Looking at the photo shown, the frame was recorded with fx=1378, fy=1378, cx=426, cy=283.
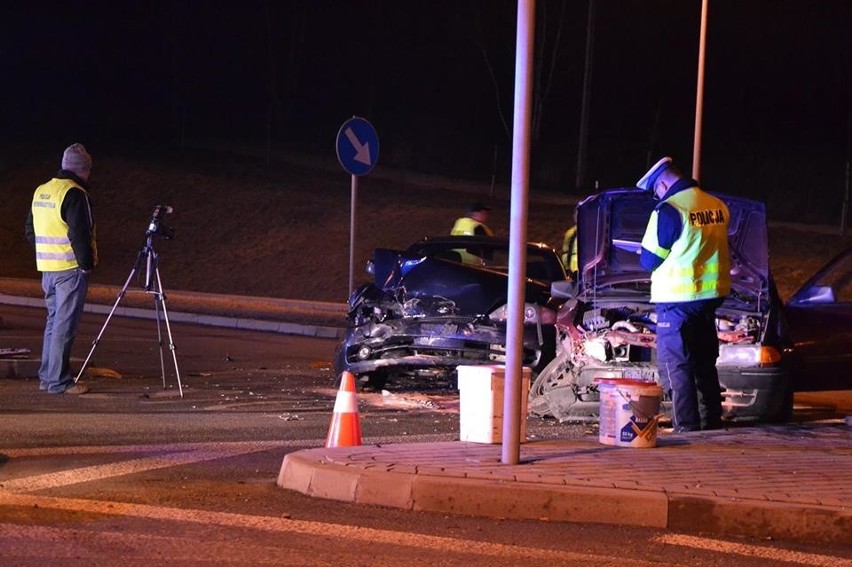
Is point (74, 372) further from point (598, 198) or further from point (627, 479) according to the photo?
point (627, 479)

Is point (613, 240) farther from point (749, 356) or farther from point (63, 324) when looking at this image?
point (63, 324)

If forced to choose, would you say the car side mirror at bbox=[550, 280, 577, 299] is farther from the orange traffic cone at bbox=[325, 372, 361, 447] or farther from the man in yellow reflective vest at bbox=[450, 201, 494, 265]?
the man in yellow reflective vest at bbox=[450, 201, 494, 265]

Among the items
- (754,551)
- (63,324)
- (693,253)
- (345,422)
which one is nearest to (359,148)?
(63,324)

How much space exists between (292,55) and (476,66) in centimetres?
742

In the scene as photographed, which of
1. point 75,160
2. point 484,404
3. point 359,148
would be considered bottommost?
point 484,404

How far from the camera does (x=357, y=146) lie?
17.6 meters

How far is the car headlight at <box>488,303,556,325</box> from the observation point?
12.1 m

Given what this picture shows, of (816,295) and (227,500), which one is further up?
(816,295)

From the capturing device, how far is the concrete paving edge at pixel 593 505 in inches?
263

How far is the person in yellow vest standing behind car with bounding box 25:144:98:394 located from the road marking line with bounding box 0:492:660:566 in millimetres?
5188

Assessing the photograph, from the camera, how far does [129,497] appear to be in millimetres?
7047

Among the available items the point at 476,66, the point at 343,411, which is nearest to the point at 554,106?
the point at 476,66

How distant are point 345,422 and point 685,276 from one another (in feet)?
8.67

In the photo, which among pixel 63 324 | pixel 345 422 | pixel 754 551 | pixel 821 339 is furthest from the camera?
pixel 63 324
